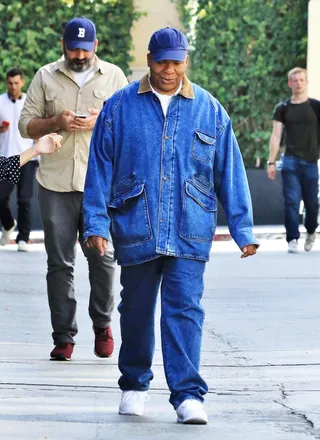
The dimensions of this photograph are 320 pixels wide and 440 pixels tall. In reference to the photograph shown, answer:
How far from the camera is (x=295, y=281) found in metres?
12.8

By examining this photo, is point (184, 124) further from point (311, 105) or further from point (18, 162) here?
point (311, 105)

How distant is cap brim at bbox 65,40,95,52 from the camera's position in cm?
832

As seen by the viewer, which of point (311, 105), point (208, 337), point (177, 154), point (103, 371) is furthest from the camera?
point (311, 105)

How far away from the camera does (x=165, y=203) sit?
21.8ft

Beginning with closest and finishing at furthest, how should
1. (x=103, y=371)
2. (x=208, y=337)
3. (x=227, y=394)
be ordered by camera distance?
1. (x=227, y=394)
2. (x=103, y=371)
3. (x=208, y=337)


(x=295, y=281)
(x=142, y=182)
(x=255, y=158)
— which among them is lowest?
(x=255, y=158)

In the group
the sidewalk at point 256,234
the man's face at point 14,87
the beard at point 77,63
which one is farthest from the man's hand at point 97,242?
the sidewalk at point 256,234

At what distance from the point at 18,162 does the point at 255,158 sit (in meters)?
14.3

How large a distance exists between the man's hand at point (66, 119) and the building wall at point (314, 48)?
13.4 metres

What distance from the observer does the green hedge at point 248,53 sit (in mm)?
21234

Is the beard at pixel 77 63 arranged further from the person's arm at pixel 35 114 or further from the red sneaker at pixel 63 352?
the red sneaker at pixel 63 352

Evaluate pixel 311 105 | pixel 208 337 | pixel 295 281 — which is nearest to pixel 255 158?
pixel 311 105

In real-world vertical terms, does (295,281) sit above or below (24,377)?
below

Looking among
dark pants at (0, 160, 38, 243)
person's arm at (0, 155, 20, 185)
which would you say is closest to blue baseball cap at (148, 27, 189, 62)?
person's arm at (0, 155, 20, 185)
